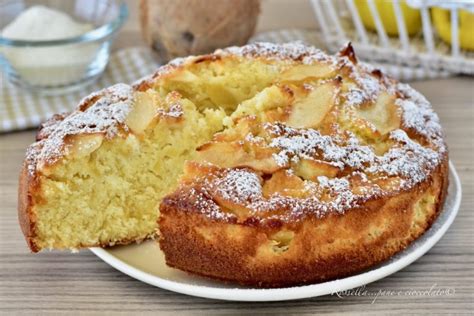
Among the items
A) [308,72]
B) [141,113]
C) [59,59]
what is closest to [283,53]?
[308,72]

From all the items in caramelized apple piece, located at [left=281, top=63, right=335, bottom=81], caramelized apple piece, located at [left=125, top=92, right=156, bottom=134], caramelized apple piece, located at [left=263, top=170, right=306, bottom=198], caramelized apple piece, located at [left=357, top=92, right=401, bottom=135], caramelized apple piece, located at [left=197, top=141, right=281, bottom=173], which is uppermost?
caramelized apple piece, located at [left=125, top=92, right=156, bottom=134]

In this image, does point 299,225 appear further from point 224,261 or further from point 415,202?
point 415,202

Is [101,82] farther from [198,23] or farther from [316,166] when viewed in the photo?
[316,166]

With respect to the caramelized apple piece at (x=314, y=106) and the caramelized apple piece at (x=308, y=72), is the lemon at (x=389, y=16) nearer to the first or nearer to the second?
the caramelized apple piece at (x=308, y=72)

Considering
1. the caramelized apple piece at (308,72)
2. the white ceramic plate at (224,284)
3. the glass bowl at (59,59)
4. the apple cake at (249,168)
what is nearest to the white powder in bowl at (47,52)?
the glass bowl at (59,59)

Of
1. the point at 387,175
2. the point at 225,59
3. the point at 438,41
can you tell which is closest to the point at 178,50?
the point at 225,59

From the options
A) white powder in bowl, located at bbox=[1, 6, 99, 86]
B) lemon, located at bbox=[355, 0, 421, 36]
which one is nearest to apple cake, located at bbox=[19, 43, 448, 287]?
white powder in bowl, located at bbox=[1, 6, 99, 86]

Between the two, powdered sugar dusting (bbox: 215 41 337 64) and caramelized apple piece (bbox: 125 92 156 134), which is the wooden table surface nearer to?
caramelized apple piece (bbox: 125 92 156 134)
